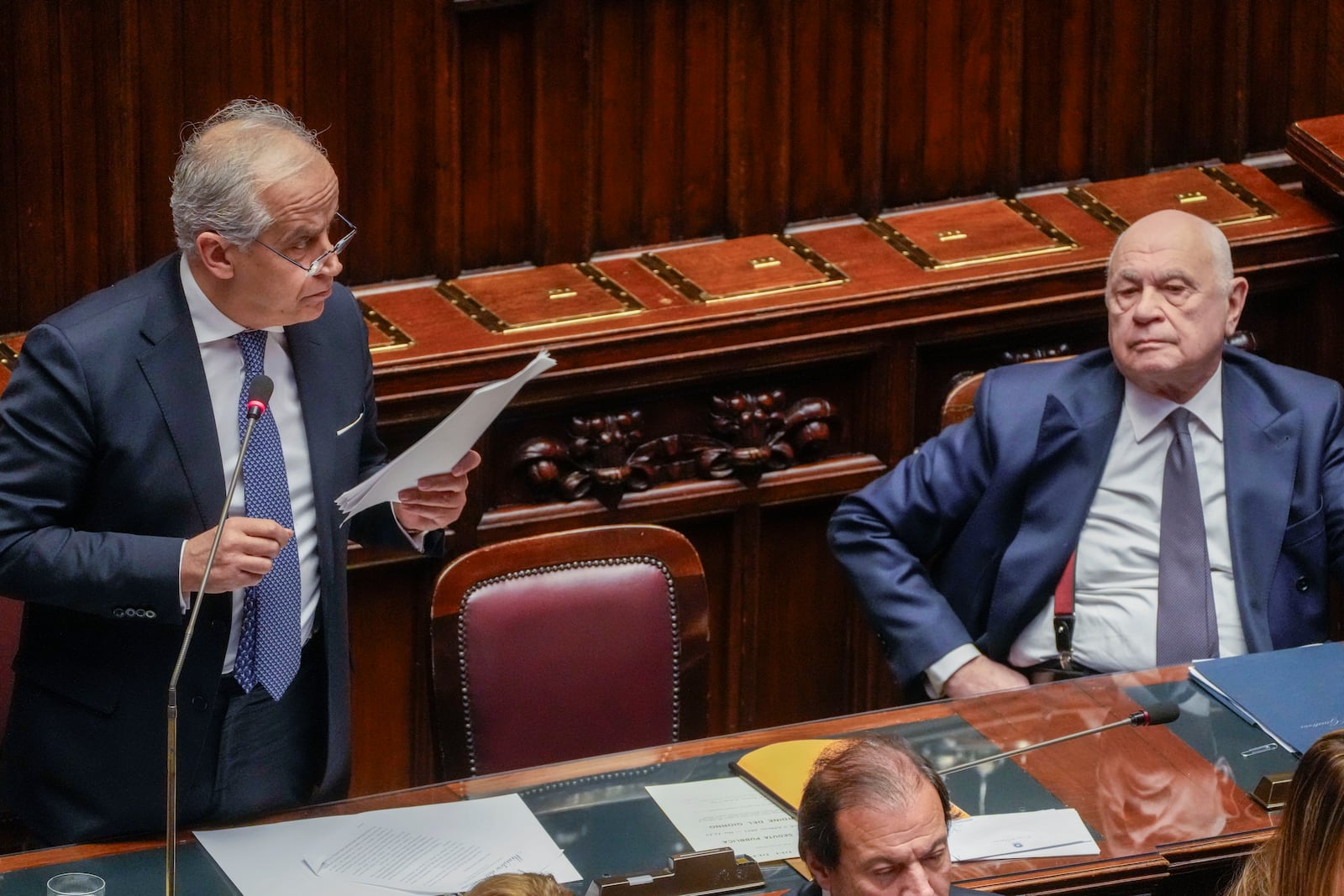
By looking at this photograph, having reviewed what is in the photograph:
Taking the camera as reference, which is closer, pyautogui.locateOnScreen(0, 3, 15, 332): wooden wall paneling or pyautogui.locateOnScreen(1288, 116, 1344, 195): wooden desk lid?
pyautogui.locateOnScreen(0, 3, 15, 332): wooden wall paneling

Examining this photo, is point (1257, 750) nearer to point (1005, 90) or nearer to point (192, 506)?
point (192, 506)

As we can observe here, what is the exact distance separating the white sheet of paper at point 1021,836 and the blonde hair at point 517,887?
3.38ft

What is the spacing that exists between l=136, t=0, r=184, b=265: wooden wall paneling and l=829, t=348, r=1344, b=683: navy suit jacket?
1.43m

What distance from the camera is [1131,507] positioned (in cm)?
397

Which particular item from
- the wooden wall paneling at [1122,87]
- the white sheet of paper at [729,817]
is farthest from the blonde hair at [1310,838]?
the wooden wall paneling at [1122,87]

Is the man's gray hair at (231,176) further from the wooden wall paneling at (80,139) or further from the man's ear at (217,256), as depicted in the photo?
the wooden wall paneling at (80,139)

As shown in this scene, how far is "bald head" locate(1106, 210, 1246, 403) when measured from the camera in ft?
12.8

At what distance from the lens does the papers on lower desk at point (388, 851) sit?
290 cm

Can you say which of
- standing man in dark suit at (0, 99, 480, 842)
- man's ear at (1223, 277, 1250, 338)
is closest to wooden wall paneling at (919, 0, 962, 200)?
man's ear at (1223, 277, 1250, 338)

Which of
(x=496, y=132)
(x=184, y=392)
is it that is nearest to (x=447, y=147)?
(x=496, y=132)

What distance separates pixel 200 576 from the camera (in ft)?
9.80

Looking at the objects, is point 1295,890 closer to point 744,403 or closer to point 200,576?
point 200,576

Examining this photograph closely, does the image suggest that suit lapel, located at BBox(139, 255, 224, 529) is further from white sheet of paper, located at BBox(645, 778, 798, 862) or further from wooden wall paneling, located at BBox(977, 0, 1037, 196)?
wooden wall paneling, located at BBox(977, 0, 1037, 196)

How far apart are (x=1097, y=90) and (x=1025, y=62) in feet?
0.64
